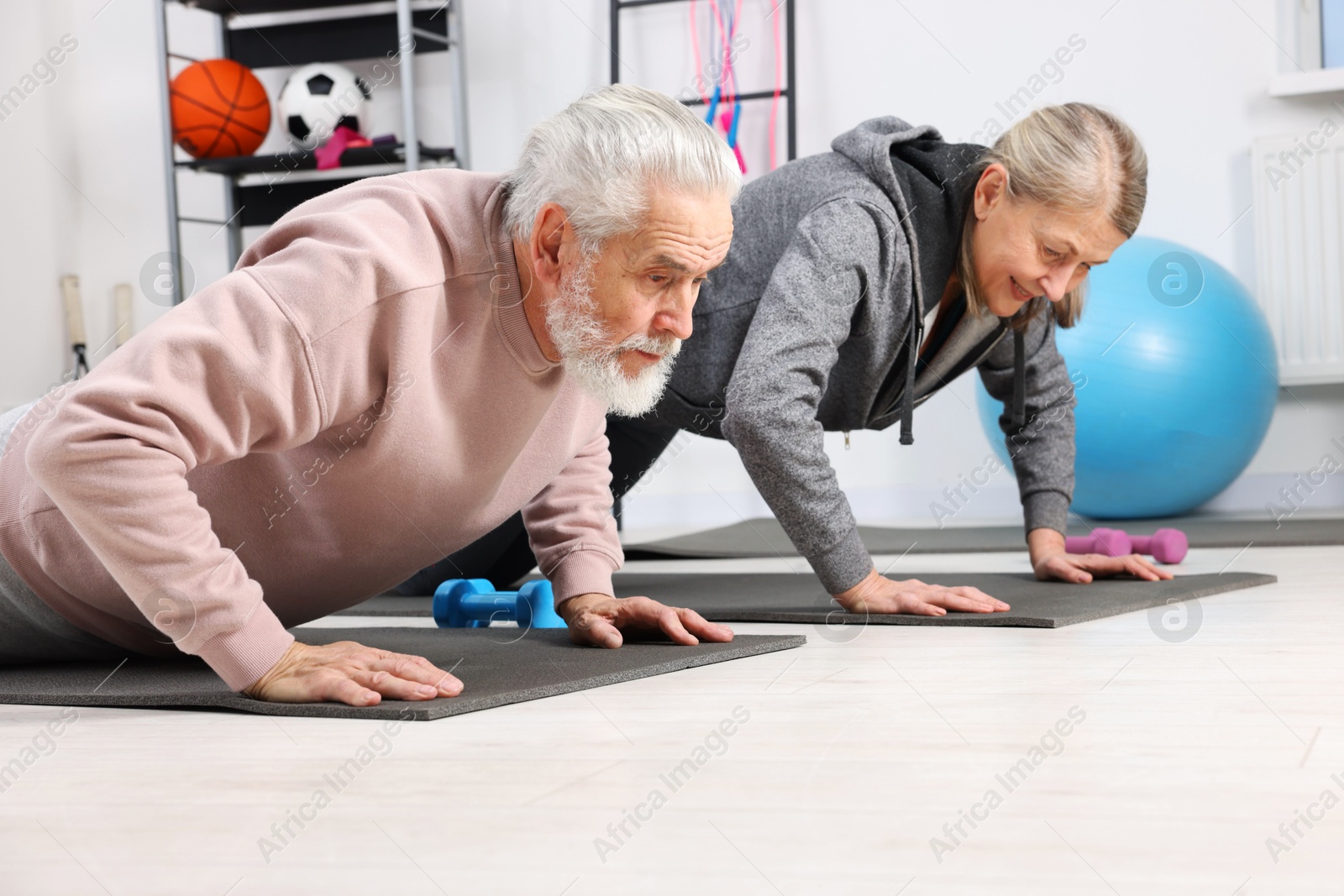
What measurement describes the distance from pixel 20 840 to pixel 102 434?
0.33m

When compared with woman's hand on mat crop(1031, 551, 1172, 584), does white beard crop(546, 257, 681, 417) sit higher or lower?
higher

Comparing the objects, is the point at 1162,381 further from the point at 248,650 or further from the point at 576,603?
the point at 248,650

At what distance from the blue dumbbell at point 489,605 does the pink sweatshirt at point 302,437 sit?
0.28 metres

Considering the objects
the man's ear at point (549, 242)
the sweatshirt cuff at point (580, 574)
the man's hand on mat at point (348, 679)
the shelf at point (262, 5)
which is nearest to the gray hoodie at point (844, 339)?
the sweatshirt cuff at point (580, 574)

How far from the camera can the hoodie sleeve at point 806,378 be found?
164cm

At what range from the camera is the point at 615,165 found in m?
1.22

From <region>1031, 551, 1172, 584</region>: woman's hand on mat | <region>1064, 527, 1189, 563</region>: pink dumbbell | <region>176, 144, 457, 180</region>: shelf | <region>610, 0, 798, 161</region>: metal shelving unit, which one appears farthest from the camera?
<region>176, 144, 457, 180</region>: shelf

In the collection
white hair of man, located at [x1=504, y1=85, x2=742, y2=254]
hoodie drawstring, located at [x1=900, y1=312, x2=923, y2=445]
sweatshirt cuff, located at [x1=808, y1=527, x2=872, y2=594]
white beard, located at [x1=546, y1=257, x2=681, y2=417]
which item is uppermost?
white hair of man, located at [x1=504, y1=85, x2=742, y2=254]

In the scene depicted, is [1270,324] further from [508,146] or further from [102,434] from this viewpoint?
[102,434]

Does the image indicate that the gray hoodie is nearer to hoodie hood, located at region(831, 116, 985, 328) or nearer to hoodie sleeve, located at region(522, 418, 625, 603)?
hoodie hood, located at region(831, 116, 985, 328)

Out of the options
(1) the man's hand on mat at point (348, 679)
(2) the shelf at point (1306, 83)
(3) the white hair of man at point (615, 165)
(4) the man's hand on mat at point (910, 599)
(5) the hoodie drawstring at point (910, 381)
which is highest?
(2) the shelf at point (1306, 83)

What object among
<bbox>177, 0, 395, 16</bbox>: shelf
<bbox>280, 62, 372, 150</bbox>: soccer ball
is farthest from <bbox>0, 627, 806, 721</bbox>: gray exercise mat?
<bbox>177, 0, 395, 16</bbox>: shelf

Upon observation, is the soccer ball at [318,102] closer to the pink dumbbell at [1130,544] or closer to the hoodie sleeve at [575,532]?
the pink dumbbell at [1130,544]

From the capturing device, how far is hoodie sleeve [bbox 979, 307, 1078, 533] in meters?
2.14
